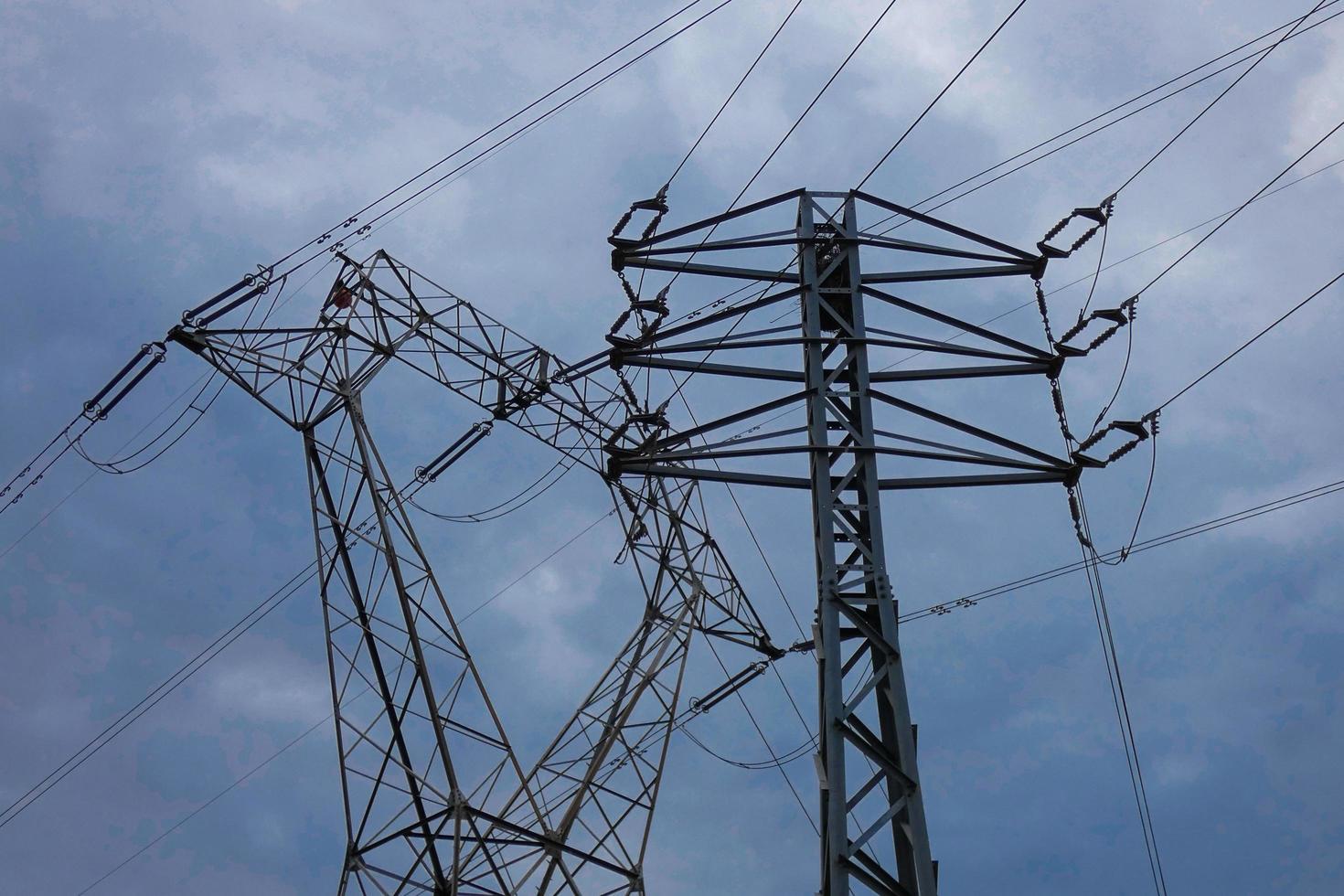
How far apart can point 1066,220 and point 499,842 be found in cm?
1281

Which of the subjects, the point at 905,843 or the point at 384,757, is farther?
the point at 384,757

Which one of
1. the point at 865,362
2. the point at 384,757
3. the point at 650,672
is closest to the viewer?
the point at 865,362

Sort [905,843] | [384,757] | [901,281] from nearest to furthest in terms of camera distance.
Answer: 1. [905,843]
2. [901,281]
3. [384,757]

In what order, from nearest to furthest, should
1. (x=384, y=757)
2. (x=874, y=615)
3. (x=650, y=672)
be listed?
(x=874, y=615) < (x=384, y=757) < (x=650, y=672)

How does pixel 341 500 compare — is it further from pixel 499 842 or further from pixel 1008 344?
pixel 1008 344

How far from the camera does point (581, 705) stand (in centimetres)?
2523

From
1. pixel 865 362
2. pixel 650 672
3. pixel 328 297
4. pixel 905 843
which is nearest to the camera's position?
pixel 905 843

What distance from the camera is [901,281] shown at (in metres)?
17.0

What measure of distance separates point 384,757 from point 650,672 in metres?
5.86

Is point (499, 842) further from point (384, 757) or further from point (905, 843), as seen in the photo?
point (905, 843)

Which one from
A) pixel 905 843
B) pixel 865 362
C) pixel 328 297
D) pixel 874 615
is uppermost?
pixel 328 297

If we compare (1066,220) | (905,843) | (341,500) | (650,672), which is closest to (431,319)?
(341,500)

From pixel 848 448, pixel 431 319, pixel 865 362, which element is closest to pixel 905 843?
pixel 848 448

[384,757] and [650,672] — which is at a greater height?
[650,672]
